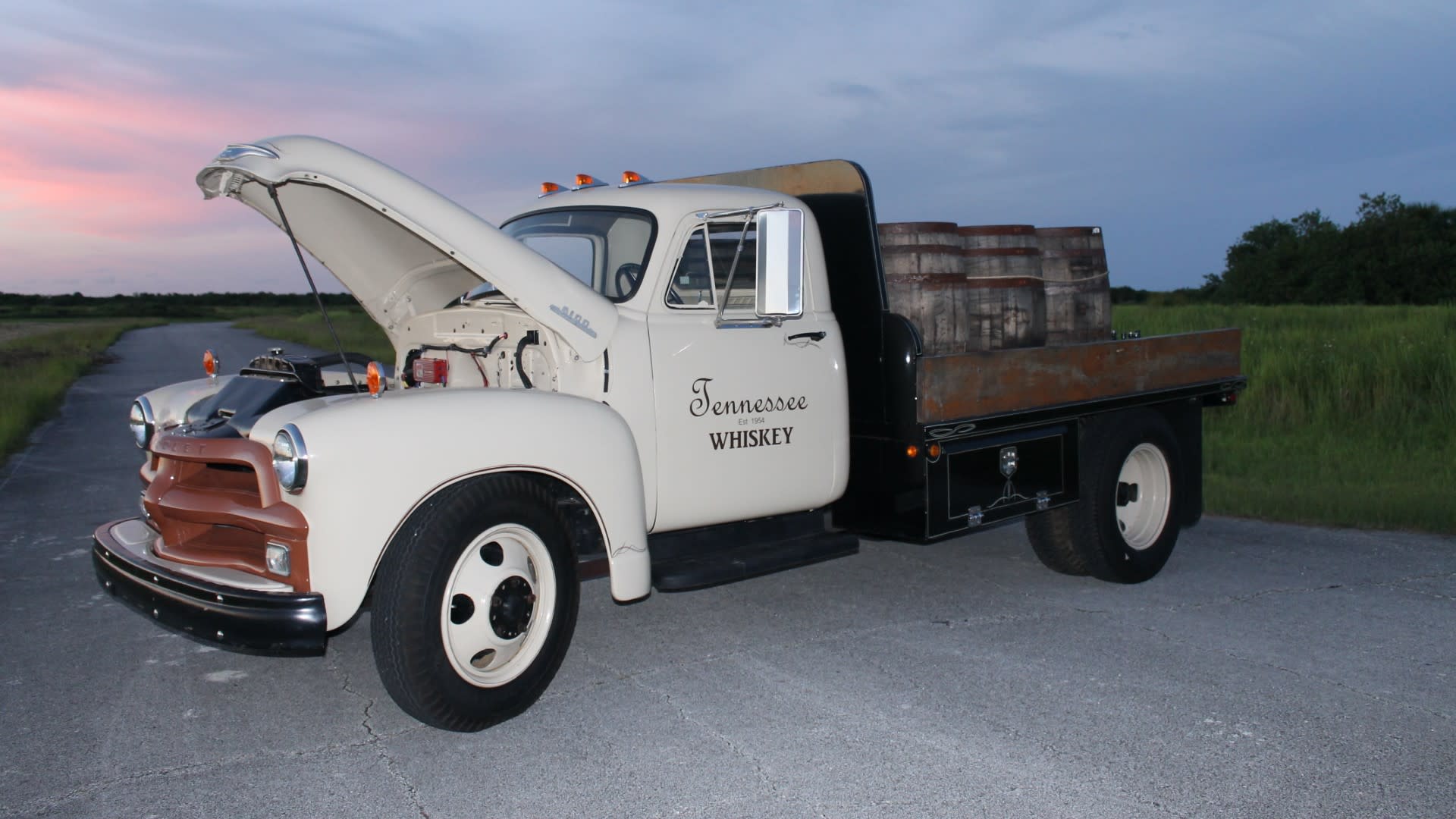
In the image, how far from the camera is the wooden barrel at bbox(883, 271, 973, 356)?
5789 mm

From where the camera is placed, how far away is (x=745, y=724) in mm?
4262

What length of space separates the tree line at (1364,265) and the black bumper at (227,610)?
3832 cm

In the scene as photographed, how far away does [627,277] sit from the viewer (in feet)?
16.7

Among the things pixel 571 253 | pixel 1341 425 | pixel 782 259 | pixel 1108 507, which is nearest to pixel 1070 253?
pixel 1108 507

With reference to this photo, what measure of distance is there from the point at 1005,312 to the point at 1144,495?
1.58 m

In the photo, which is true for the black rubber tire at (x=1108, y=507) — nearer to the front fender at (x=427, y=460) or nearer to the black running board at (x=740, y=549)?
the black running board at (x=740, y=549)

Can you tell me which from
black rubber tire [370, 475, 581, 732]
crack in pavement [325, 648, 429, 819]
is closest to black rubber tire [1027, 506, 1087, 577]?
black rubber tire [370, 475, 581, 732]

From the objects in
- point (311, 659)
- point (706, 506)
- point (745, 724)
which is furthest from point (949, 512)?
point (311, 659)

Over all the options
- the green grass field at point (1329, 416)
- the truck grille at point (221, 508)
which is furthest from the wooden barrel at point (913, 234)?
the green grass field at point (1329, 416)

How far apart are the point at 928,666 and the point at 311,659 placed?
8.64ft

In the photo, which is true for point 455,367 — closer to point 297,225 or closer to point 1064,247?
point 297,225

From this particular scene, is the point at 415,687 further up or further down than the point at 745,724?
further up

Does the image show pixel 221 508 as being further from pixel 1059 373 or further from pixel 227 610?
pixel 1059 373

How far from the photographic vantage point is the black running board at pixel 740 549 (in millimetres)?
4875
